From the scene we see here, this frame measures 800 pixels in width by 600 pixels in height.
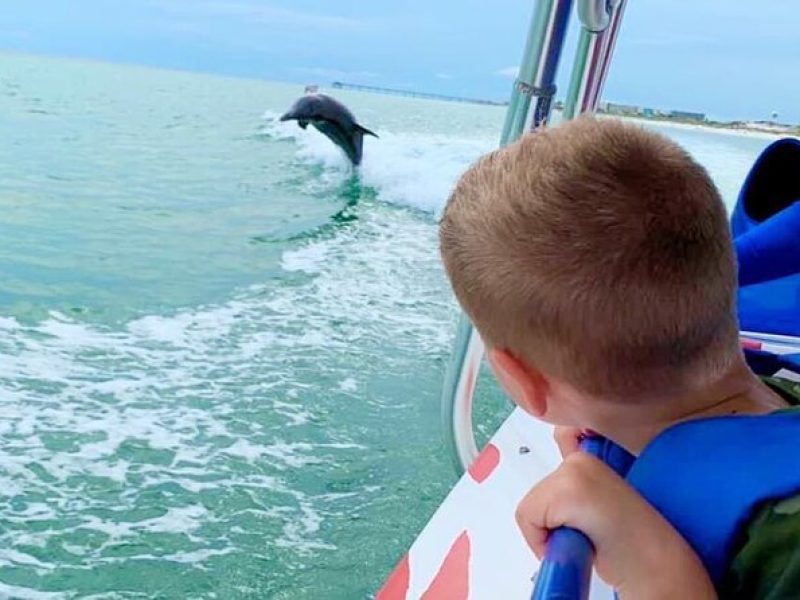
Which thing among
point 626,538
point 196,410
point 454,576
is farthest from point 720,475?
point 196,410

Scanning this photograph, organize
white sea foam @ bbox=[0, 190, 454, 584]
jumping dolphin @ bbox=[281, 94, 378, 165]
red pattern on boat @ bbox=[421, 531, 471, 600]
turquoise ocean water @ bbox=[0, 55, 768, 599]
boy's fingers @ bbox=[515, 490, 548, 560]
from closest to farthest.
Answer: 1. boy's fingers @ bbox=[515, 490, 548, 560]
2. red pattern on boat @ bbox=[421, 531, 471, 600]
3. turquoise ocean water @ bbox=[0, 55, 768, 599]
4. white sea foam @ bbox=[0, 190, 454, 584]
5. jumping dolphin @ bbox=[281, 94, 378, 165]

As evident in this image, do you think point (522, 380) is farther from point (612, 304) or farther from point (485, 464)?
point (485, 464)

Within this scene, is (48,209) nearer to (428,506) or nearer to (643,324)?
(428,506)

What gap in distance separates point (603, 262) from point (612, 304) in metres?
0.03

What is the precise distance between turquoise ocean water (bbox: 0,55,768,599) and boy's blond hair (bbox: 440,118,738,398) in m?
0.62

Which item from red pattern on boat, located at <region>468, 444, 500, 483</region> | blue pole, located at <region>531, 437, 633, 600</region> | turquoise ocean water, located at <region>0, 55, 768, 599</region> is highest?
blue pole, located at <region>531, 437, 633, 600</region>

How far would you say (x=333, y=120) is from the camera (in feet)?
42.4

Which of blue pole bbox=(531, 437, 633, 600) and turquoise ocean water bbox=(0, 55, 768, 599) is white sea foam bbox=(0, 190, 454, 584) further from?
blue pole bbox=(531, 437, 633, 600)

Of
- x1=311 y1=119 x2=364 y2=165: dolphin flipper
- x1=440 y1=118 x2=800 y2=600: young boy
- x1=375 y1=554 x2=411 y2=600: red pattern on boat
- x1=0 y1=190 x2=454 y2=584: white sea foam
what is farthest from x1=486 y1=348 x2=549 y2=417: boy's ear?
x1=311 y1=119 x2=364 y2=165: dolphin flipper

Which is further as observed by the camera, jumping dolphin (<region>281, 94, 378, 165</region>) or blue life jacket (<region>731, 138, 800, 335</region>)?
jumping dolphin (<region>281, 94, 378, 165</region>)

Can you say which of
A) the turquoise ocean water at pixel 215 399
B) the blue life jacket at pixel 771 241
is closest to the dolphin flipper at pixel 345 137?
the turquoise ocean water at pixel 215 399

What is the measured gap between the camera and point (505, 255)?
2.13 feet

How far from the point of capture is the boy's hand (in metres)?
0.63

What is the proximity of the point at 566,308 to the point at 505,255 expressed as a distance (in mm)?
53
